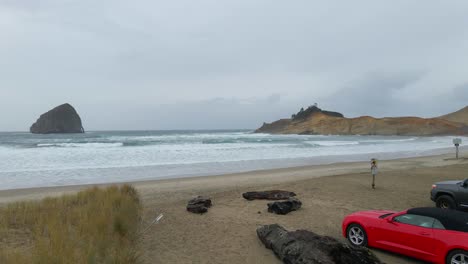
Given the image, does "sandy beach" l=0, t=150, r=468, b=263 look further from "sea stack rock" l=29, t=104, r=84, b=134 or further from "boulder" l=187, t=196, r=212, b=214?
"sea stack rock" l=29, t=104, r=84, b=134

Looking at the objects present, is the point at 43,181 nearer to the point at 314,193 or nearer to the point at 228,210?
the point at 228,210

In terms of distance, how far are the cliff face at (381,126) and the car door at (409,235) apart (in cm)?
9464

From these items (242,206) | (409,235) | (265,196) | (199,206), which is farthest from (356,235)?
(265,196)

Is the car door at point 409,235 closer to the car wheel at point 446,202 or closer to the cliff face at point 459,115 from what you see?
the car wheel at point 446,202

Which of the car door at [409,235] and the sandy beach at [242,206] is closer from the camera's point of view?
the car door at [409,235]

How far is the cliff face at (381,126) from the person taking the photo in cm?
8919

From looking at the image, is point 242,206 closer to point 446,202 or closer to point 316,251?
point 316,251

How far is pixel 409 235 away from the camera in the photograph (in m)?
5.71

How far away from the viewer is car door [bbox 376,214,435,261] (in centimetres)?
549

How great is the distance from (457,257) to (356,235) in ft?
5.94

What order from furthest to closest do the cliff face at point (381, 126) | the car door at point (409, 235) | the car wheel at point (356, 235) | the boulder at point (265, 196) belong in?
the cliff face at point (381, 126) < the boulder at point (265, 196) < the car wheel at point (356, 235) < the car door at point (409, 235)

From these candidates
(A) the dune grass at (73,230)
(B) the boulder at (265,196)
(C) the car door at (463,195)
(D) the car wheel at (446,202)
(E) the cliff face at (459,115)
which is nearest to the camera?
(A) the dune grass at (73,230)

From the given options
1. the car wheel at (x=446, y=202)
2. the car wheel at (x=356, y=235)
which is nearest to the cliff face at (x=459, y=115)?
the car wheel at (x=446, y=202)

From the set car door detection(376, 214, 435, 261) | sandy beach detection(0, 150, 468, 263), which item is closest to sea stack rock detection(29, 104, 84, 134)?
sandy beach detection(0, 150, 468, 263)
